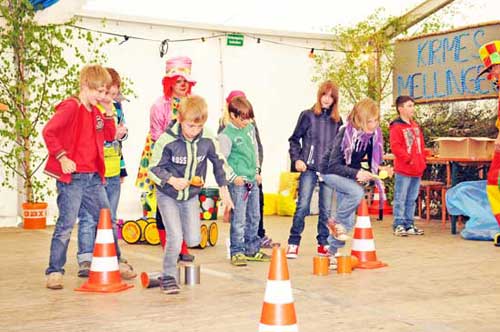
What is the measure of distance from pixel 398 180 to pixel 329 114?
2.12 m

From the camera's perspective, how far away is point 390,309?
160 inches

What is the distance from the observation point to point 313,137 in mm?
6043

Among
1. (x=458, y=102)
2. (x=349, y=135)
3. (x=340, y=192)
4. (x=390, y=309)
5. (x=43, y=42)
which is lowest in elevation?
(x=390, y=309)

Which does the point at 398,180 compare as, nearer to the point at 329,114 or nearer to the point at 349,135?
the point at 329,114

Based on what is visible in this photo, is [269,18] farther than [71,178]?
Yes

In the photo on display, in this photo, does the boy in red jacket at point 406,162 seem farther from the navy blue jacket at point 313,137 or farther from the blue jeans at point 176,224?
the blue jeans at point 176,224

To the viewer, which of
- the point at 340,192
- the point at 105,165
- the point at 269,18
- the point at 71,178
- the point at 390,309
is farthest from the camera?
the point at 269,18

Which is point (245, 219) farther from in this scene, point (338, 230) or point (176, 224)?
point (176, 224)

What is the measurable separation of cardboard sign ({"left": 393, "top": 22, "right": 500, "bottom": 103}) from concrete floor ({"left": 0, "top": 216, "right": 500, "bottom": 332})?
3.03m

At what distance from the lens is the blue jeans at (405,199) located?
25.6 feet

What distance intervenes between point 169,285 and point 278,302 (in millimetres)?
1612

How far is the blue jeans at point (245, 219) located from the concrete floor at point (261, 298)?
20cm

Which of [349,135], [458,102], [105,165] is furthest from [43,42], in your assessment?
[458,102]

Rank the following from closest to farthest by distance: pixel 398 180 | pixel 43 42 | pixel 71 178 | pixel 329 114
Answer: pixel 71 178 < pixel 329 114 < pixel 398 180 < pixel 43 42
